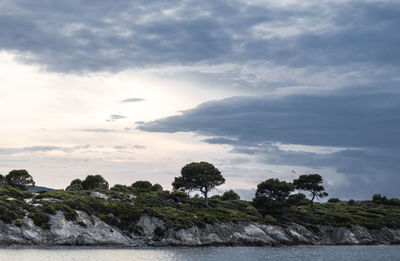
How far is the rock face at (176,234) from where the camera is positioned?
88.9m

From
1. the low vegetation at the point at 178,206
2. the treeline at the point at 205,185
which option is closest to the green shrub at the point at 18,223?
the low vegetation at the point at 178,206

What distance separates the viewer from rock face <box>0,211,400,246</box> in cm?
8894

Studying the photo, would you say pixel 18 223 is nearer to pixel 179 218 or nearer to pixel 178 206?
pixel 179 218

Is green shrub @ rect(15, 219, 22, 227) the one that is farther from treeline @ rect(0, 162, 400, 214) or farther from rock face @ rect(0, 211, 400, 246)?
treeline @ rect(0, 162, 400, 214)

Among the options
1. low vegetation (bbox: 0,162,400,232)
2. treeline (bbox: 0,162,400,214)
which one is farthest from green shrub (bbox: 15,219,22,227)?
treeline (bbox: 0,162,400,214)

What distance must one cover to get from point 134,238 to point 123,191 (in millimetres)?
34756

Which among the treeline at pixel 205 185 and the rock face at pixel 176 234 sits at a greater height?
the treeline at pixel 205 185

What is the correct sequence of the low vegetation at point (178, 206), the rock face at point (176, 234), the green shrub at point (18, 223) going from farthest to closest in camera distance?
the low vegetation at point (178, 206) < the rock face at point (176, 234) < the green shrub at point (18, 223)

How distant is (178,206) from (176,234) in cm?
2489

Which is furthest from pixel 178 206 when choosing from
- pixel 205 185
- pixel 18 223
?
pixel 18 223

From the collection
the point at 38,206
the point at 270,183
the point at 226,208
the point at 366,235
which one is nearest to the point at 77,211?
the point at 38,206

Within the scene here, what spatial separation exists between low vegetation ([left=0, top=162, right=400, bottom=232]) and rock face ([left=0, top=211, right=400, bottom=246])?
4.97 ft

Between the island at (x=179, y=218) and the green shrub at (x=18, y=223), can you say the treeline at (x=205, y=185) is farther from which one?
the green shrub at (x=18, y=223)

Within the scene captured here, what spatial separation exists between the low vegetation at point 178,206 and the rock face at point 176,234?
Result: 151cm
